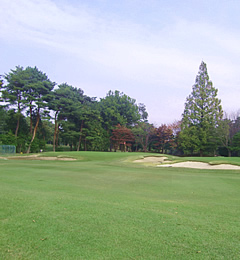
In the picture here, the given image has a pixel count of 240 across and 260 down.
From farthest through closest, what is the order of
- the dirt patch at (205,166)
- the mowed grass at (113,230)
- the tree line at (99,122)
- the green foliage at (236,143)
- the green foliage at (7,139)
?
the tree line at (99,122), the green foliage at (236,143), the green foliage at (7,139), the dirt patch at (205,166), the mowed grass at (113,230)

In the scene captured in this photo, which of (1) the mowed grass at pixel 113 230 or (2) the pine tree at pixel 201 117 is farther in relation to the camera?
(2) the pine tree at pixel 201 117

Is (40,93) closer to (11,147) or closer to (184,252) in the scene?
(11,147)

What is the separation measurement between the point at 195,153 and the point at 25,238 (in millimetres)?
43281

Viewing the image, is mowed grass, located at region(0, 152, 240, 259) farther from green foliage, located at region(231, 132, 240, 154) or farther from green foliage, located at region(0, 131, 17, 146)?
green foliage, located at region(231, 132, 240, 154)

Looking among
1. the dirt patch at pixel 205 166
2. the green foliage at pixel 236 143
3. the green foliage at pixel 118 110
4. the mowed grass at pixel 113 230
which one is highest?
the green foliage at pixel 118 110

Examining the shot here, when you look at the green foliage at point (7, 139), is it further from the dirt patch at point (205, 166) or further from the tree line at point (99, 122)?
the dirt patch at point (205, 166)

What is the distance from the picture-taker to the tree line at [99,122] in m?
37.8

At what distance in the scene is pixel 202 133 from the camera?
124 ft

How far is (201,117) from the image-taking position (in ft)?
131

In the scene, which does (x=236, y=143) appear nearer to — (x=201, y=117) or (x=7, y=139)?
(x=201, y=117)

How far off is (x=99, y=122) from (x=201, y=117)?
21.4m

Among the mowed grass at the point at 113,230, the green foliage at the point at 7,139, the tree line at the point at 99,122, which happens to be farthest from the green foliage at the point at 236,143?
the green foliage at the point at 7,139

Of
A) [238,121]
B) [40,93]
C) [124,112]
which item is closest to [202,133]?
[238,121]

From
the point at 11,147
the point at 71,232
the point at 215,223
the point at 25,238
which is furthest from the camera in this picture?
the point at 11,147
